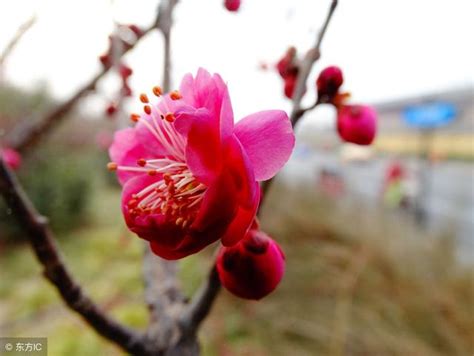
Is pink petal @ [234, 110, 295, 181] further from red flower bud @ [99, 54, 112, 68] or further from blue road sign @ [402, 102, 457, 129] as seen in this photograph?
blue road sign @ [402, 102, 457, 129]

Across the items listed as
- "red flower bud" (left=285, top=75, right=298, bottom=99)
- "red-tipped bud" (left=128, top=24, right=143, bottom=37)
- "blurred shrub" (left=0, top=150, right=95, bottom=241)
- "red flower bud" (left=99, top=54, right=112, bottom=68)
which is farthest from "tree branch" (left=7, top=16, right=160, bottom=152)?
"blurred shrub" (left=0, top=150, right=95, bottom=241)

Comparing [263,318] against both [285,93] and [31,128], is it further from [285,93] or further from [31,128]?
[285,93]

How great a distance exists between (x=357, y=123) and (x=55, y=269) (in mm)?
434

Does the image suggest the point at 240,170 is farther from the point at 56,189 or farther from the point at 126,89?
the point at 56,189

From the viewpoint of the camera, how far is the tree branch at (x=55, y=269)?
48 centimetres

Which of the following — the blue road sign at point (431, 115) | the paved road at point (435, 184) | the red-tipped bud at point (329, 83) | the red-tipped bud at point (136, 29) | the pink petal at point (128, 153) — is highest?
the red-tipped bud at point (136, 29)

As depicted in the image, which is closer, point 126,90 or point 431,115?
point 126,90

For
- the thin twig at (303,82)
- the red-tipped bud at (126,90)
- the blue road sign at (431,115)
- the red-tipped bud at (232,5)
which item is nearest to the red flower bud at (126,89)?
the red-tipped bud at (126,90)

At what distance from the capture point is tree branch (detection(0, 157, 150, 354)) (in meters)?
0.48

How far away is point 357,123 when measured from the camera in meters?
0.55

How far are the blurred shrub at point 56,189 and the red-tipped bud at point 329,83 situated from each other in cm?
388

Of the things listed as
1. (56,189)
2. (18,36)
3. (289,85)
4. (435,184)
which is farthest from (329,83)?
(435,184)

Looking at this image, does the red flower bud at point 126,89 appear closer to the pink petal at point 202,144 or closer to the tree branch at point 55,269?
the tree branch at point 55,269

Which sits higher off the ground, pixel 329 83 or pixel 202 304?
pixel 329 83
